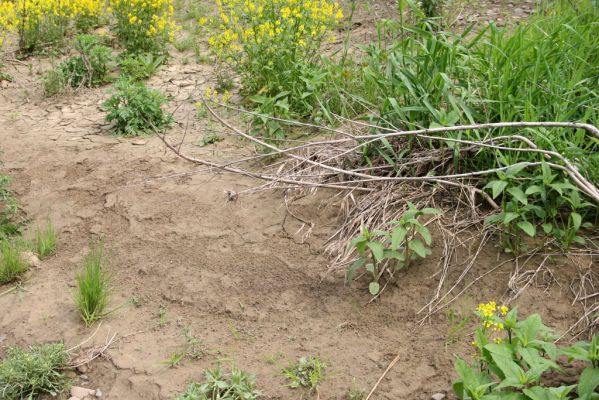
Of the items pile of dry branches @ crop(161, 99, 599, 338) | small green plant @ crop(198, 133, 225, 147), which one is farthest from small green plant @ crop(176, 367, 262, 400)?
small green plant @ crop(198, 133, 225, 147)

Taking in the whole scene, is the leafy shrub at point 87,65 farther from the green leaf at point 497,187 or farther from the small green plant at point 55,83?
the green leaf at point 497,187

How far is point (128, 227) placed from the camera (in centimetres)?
409

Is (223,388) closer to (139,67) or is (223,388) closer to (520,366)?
→ (520,366)

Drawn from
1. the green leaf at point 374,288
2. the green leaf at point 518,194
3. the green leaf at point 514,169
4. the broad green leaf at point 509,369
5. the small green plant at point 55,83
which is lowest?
the small green plant at point 55,83

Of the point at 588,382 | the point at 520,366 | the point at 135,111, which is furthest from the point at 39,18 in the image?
the point at 588,382

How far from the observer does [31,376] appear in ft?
10.0

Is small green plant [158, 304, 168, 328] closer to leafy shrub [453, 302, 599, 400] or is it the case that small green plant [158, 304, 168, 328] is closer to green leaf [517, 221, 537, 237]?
leafy shrub [453, 302, 599, 400]

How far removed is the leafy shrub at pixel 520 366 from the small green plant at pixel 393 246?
61 centimetres

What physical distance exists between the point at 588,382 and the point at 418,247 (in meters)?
1.05

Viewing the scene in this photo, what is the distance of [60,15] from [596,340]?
6.15 m

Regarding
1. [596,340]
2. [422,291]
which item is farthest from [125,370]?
[596,340]

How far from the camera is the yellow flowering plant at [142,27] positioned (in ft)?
20.8

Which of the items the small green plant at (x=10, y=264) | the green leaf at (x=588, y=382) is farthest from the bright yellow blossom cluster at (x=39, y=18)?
the green leaf at (x=588, y=382)

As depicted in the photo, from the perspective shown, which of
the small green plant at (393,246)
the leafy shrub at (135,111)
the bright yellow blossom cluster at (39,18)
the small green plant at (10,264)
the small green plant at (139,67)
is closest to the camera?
the small green plant at (393,246)
